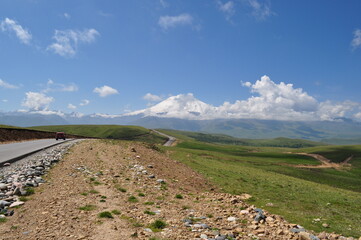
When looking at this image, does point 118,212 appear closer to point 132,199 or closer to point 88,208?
point 88,208

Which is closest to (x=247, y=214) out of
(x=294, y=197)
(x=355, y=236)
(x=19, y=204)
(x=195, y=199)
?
(x=195, y=199)

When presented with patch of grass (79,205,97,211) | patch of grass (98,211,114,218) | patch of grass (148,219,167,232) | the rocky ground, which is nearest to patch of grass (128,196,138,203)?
the rocky ground

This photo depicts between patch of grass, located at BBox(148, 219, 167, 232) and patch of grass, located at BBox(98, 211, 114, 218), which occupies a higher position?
patch of grass, located at BBox(98, 211, 114, 218)

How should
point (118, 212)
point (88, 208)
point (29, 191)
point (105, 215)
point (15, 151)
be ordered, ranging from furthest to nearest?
point (15, 151)
point (29, 191)
point (88, 208)
point (118, 212)
point (105, 215)

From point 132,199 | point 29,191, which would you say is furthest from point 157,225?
point 29,191

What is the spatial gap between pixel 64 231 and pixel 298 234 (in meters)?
12.6

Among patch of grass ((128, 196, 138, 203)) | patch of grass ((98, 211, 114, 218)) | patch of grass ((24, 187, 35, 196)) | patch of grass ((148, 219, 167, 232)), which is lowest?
patch of grass ((128, 196, 138, 203))

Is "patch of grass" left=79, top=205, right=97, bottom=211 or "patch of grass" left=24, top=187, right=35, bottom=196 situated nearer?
"patch of grass" left=79, top=205, right=97, bottom=211

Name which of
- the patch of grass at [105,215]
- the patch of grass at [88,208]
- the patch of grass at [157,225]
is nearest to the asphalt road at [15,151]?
the patch of grass at [88,208]

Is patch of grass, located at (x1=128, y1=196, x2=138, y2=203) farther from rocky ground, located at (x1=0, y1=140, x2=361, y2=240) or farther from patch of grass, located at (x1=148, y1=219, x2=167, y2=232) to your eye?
patch of grass, located at (x1=148, y1=219, x2=167, y2=232)

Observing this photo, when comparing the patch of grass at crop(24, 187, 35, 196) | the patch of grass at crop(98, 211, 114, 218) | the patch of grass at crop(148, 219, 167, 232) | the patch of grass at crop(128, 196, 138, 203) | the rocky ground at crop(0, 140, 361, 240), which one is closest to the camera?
the rocky ground at crop(0, 140, 361, 240)

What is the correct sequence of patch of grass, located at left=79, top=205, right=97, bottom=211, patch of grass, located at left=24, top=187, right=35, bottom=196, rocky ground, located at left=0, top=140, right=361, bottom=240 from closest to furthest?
rocky ground, located at left=0, top=140, right=361, bottom=240
patch of grass, located at left=79, top=205, right=97, bottom=211
patch of grass, located at left=24, top=187, right=35, bottom=196

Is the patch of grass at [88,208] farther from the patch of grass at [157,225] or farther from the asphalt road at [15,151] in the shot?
the asphalt road at [15,151]

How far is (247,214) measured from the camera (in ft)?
47.8
